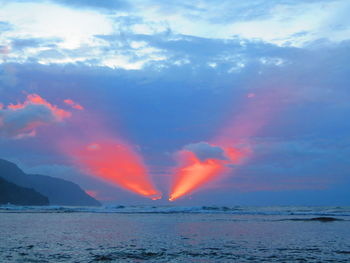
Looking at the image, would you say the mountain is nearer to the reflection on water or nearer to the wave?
the wave

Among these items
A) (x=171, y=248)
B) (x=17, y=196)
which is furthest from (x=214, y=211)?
(x=17, y=196)

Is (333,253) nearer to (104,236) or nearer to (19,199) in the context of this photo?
(104,236)

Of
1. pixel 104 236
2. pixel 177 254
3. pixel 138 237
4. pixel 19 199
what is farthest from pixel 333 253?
pixel 19 199

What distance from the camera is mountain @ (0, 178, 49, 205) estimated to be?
444 feet

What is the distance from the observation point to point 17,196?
142375 mm

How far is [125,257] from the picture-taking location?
1677 centimetres

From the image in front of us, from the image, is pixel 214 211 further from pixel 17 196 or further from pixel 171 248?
pixel 17 196

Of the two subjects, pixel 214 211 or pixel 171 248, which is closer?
pixel 171 248

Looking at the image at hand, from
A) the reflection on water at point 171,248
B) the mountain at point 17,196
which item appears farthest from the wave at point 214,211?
the mountain at point 17,196

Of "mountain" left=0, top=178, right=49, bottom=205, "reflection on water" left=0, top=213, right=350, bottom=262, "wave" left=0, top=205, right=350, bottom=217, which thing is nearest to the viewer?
"reflection on water" left=0, top=213, right=350, bottom=262

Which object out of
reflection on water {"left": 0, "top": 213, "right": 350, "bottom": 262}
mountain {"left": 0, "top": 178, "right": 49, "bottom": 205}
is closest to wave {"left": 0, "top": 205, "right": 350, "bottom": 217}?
reflection on water {"left": 0, "top": 213, "right": 350, "bottom": 262}

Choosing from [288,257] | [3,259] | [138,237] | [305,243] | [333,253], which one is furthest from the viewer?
[138,237]

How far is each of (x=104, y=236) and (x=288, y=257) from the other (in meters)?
12.3

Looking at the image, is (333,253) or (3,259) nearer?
(3,259)
